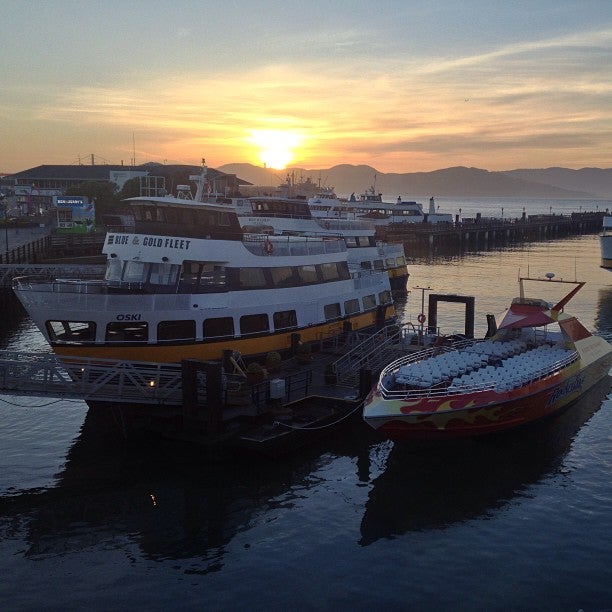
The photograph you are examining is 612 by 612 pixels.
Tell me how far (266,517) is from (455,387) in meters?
8.36

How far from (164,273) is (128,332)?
3.01 meters

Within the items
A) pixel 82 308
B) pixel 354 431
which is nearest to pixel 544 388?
pixel 354 431

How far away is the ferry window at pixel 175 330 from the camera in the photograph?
2331 cm

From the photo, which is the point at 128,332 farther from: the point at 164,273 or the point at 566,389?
the point at 566,389

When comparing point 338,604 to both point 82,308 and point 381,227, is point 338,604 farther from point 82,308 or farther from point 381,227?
point 381,227

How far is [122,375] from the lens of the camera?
67.6 ft

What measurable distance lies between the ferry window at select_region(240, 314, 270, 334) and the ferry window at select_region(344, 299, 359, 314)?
6751 millimetres

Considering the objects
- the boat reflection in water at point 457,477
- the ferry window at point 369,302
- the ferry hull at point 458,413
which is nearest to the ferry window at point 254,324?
the ferry hull at point 458,413

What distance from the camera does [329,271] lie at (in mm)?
31375

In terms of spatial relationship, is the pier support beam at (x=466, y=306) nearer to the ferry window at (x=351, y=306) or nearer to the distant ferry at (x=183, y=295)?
the ferry window at (x=351, y=306)

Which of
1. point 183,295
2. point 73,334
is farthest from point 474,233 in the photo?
point 73,334

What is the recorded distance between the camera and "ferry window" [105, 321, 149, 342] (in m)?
22.5

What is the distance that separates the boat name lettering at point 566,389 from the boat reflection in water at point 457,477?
1.05 m

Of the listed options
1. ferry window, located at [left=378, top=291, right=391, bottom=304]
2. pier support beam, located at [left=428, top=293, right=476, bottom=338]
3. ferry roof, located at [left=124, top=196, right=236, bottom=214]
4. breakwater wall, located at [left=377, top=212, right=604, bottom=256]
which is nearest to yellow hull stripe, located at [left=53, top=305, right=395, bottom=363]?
ferry roof, located at [left=124, top=196, right=236, bottom=214]
